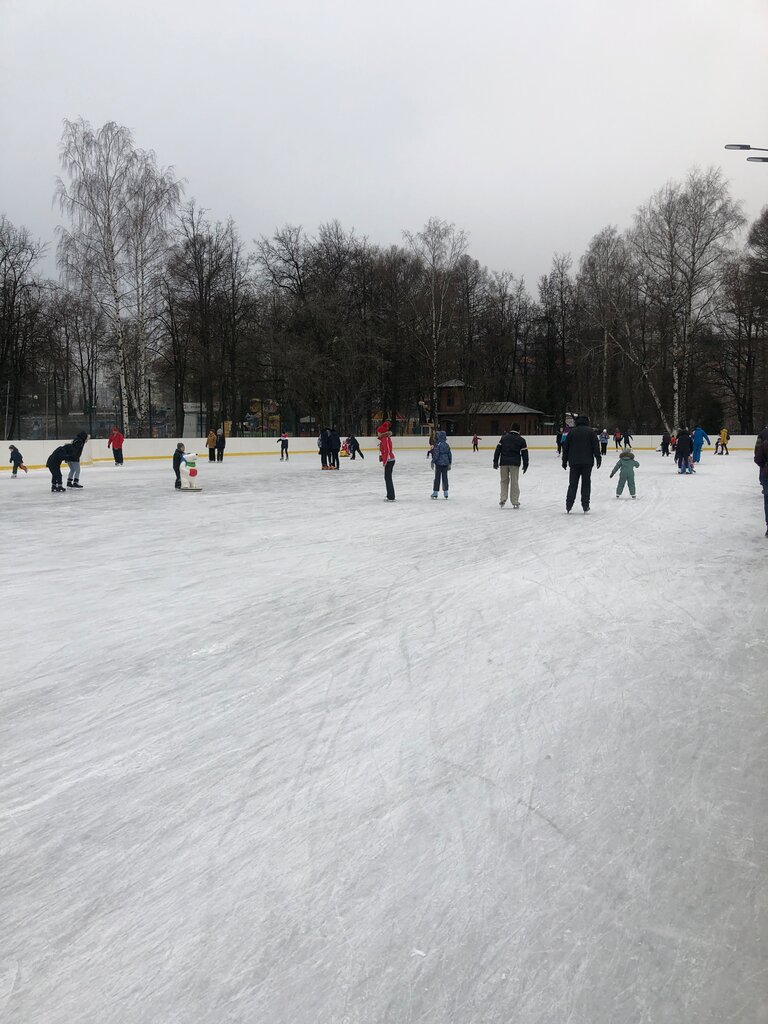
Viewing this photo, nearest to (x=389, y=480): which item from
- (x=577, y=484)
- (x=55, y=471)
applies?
(x=577, y=484)

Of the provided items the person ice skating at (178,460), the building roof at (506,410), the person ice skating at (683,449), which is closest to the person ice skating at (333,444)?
the person ice skating at (178,460)

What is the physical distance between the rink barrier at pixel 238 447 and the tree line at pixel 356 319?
3.52 ft

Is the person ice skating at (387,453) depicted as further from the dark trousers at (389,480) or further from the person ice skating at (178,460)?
the person ice skating at (178,460)

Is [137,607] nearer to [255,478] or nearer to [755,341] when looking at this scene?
[255,478]

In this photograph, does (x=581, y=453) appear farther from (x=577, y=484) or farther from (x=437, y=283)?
(x=437, y=283)

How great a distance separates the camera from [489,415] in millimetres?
59719

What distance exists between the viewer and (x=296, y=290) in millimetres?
49781

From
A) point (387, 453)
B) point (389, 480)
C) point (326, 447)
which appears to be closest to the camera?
point (387, 453)

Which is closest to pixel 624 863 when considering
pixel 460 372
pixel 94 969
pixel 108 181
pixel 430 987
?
pixel 430 987

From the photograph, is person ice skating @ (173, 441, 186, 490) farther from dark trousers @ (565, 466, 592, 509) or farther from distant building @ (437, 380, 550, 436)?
distant building @ (437, 380, 550, 436)

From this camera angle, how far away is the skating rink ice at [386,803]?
2.10 meters

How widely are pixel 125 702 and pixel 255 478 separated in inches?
726

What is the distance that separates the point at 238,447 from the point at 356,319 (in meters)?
15.8

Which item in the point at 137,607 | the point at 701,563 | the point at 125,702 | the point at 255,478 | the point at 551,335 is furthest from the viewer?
the point at 551,335
